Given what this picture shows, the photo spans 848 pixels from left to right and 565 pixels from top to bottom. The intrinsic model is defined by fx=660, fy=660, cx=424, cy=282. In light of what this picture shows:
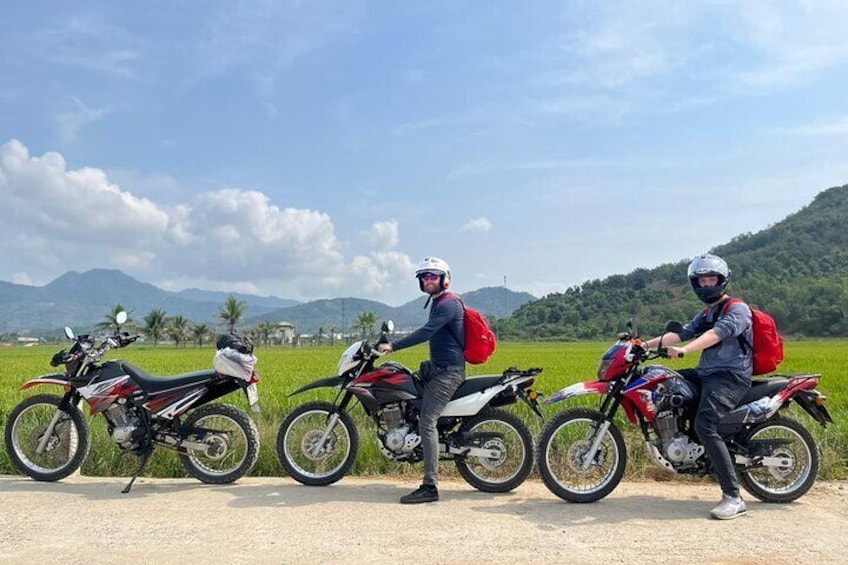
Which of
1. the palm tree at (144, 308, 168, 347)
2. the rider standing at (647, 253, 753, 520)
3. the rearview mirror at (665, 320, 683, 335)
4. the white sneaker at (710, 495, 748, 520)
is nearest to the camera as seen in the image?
the white sneaker at (710, 495, 748, 520)

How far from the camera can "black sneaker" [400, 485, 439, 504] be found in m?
5.38

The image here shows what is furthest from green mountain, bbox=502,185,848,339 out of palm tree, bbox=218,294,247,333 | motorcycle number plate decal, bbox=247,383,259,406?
motorcycle number plate decal, bbox=247,383,259,406

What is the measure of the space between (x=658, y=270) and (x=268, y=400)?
11982 cm

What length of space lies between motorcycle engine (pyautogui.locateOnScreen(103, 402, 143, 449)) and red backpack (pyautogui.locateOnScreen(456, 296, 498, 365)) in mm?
→ 3200

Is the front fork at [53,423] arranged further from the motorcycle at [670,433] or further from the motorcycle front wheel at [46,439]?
the motorcycle at [670,433]

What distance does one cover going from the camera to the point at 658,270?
122812 mm

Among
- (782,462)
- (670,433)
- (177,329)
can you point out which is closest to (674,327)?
(670,433)

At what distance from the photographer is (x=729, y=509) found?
4.94 metres

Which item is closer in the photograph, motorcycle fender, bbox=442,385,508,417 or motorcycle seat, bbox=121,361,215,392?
motorcycle fender, bbox=442,385,508,417

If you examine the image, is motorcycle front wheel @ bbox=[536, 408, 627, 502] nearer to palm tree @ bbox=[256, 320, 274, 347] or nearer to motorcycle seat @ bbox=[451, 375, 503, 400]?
motorcycle seat @ bbox=[451, 375, 503, 400]

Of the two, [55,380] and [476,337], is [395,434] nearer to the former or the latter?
[476,337]

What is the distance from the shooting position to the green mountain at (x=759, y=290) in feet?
224

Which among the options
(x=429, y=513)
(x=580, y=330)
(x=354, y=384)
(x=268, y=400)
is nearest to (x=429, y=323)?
(x=354, y=384)

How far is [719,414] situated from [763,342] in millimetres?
696
